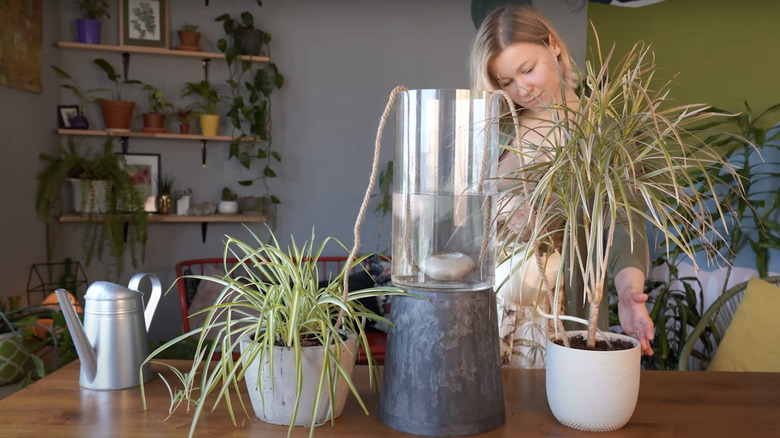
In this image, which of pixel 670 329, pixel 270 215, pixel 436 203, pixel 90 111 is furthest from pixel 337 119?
pixel 436 203

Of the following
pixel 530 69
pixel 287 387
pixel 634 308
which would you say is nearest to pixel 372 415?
pixel 287 387

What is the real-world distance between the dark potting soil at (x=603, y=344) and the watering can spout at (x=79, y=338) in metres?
0.73

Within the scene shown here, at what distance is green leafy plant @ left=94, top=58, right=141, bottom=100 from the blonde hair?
9.42 feet

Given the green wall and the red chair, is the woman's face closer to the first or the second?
the red chair

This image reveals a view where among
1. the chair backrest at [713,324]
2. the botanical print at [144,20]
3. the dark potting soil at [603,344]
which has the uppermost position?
the botanical print at [144,20]

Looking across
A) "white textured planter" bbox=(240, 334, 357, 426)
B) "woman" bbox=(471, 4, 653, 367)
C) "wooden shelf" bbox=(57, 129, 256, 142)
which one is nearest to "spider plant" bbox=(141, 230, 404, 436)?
"white textured planter" bbox=(240, 334, 357, 426)

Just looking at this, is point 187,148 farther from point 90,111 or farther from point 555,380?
point 555,380

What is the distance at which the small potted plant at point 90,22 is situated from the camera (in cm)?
384

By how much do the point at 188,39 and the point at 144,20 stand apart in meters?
0.29

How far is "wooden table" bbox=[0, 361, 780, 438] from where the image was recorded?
93 cm

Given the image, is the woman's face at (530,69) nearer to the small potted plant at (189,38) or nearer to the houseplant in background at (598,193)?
the houseplant in background at (598,193)

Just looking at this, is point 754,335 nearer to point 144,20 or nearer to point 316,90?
point 316,90

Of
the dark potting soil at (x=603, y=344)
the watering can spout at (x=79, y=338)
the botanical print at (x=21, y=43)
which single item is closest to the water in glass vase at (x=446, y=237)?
the dark potting soil at (x=603, y=344)

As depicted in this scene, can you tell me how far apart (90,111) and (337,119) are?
149 cm
